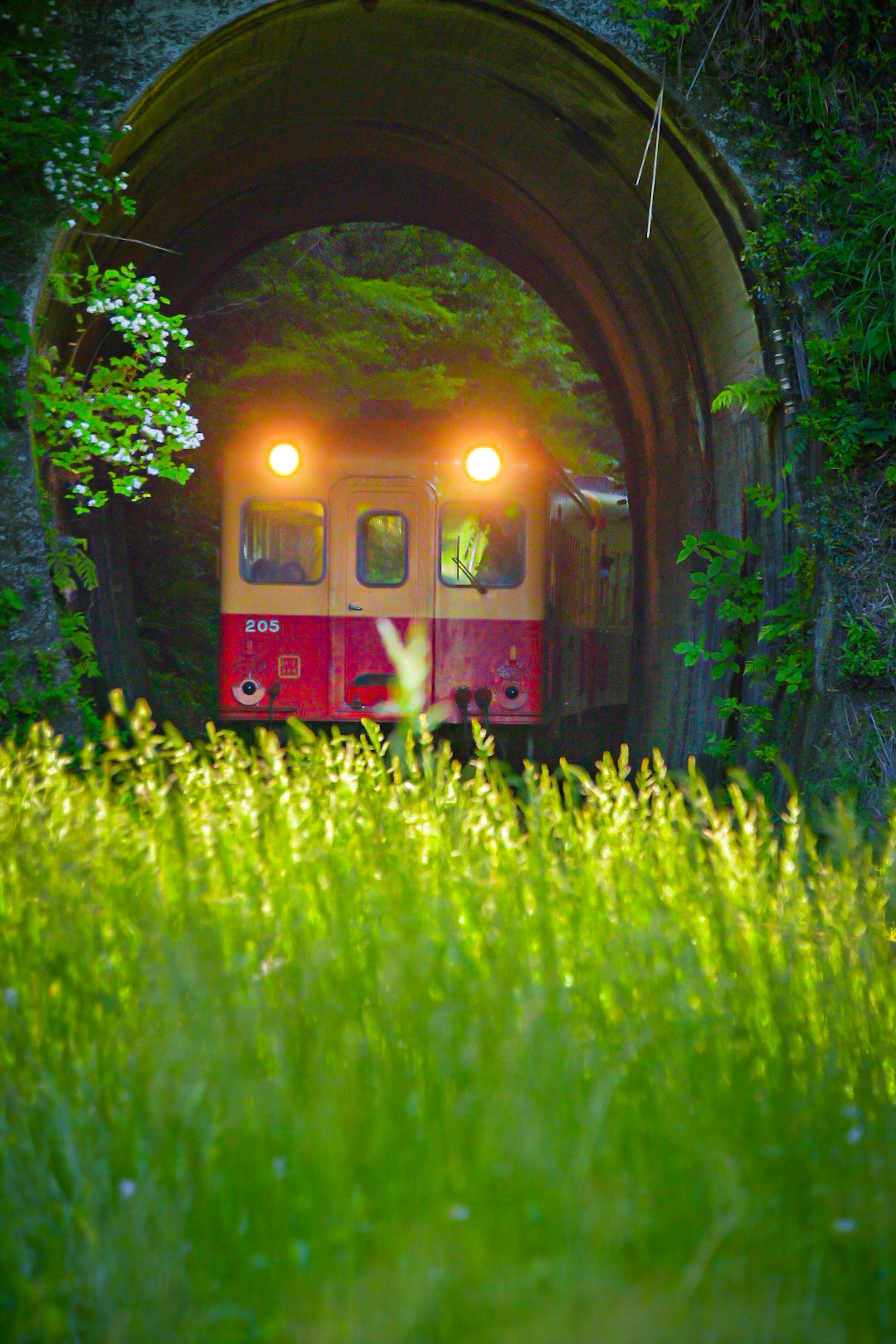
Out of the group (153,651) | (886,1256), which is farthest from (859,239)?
(153,651)

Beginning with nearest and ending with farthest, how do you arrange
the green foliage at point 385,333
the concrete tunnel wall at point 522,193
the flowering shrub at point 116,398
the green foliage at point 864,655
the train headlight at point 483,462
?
the green foliage at point 864,655, the flowering shrub at point 116,398, the concrete tunnel wall at point 522,193, the train headlight at point 483,462, the green foliage at point 385,333

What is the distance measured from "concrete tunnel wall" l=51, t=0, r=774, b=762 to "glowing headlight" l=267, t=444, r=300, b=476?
1301mm

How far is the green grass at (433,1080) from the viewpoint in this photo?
67.4 inches

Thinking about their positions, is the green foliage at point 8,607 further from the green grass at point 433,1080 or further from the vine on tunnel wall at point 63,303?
the green grass at point 433,1080

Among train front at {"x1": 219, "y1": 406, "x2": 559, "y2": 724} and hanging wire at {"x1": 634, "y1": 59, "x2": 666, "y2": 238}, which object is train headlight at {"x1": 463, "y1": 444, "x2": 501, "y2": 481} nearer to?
train front at {"x1": 219, "y1": 406, "x2": 559, "y2": 724}

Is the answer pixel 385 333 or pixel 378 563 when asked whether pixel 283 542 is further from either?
pixel 385 333

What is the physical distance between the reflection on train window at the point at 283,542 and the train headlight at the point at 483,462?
1115mm

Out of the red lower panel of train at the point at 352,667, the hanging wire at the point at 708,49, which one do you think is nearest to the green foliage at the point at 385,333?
the red lower panel of train at the point at 352,667

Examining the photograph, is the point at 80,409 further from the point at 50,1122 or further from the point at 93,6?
the point at 50,1122

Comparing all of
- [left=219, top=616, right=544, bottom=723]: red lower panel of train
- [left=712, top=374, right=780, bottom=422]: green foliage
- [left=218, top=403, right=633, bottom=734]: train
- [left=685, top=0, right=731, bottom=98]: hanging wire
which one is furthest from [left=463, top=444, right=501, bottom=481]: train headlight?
[left=685, top=0, right=731, bottom=98]: hanging wire

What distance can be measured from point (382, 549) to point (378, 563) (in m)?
0.11

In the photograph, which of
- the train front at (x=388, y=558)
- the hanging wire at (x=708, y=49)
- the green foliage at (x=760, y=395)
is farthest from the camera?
the train front at (x=388, y=558)

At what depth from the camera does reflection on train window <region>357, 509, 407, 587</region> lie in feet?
30.2

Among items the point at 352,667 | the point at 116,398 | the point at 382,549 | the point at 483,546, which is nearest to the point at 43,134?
the point at 116,398
